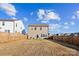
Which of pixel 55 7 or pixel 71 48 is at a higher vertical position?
pixel 55 7

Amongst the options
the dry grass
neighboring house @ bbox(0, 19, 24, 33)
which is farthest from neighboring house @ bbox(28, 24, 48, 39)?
neighboring house @ bbox(0, 19, 24, 33)

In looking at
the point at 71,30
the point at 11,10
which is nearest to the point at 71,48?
the point at 71,30

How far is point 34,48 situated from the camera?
9.23 meters

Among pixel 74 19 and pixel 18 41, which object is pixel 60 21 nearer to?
pixel 74 19

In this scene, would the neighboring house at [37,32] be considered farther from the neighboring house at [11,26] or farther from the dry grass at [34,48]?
the neighboring house at [11,26]

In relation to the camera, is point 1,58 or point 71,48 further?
point 71,48

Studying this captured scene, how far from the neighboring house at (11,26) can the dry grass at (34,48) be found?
0.40 m

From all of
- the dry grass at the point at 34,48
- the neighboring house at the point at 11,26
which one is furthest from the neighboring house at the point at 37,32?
the neighboring house at the point at 11,26

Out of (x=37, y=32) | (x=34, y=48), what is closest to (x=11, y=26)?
(x=37, y=32)

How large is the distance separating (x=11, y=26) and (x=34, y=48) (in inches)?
49.8

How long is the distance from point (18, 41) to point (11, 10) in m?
1.22

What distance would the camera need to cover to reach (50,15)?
9234 millimetres

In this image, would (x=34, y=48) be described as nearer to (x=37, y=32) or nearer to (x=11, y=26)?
(x=37, y=32)

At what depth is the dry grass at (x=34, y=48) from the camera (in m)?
8.90
